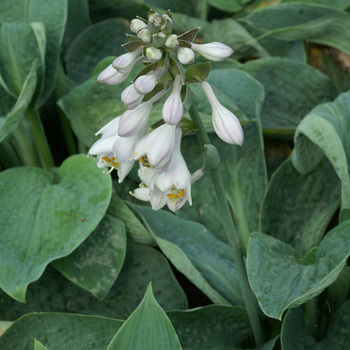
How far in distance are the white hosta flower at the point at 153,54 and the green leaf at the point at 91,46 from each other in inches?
54.2

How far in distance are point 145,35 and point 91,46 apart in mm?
1403

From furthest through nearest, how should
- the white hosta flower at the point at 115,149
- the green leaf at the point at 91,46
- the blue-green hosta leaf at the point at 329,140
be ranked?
the green leaf at the point at 91,46 < the blue-green hosta leaf at the point at 329,140 < the white hosta flower at the point at 115,149

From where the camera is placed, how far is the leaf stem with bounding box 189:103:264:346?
3.91 feet

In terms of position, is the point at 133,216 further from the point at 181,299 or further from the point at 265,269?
the point at 265,269

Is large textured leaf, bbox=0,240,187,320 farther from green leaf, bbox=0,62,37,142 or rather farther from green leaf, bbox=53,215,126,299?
green leaf, bbox=0,62,37,142

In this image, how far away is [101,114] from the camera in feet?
6.10

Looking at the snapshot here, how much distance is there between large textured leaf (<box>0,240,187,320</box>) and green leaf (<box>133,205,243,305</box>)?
0.09m

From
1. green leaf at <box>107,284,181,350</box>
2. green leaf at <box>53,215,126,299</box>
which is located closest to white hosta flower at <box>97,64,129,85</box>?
green leaf at <box>107,284,181,350</box>

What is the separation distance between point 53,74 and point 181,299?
3.07 feet

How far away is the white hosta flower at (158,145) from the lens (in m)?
1.04

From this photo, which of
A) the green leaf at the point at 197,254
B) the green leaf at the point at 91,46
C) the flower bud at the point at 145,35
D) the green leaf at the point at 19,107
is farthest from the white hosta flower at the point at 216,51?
the green leaf at the point at 91,46

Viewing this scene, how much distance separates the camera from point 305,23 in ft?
7.37

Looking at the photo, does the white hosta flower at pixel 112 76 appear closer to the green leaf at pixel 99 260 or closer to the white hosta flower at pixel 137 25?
the white hosta flower at pixel 137 25

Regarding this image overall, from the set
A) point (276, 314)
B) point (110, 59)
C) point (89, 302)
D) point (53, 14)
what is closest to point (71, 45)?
point (53, 14)
